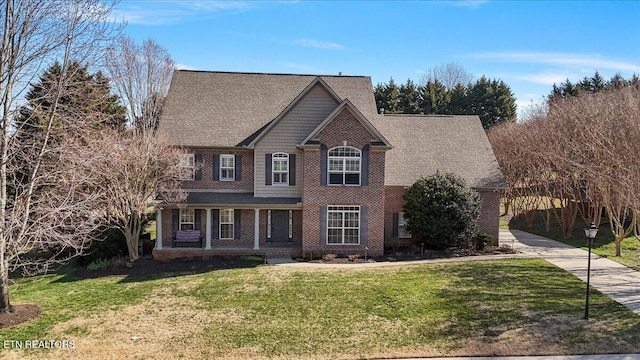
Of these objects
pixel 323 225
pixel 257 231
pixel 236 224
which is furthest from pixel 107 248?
pixel 323 225

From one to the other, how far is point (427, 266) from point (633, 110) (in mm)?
10604

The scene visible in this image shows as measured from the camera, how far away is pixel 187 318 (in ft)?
46.2

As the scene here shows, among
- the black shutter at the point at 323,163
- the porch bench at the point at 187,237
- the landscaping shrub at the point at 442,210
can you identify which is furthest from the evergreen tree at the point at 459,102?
the porch bench at the point at 187,237

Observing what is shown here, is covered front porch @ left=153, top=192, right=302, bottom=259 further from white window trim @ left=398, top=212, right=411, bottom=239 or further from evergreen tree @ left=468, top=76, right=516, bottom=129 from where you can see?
evergreen tree @ left=468, top=76, right=516, bottom=129

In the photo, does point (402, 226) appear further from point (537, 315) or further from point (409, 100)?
point (409, 100)

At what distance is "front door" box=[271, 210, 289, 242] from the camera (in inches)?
915

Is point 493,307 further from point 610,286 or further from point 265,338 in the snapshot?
point 265,338

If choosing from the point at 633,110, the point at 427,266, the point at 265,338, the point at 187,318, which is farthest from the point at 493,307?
the point at 633,110

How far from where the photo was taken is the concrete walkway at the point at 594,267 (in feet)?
52.3

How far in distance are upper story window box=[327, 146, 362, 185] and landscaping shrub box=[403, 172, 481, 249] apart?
3.12m

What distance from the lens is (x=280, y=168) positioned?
23.1 meters

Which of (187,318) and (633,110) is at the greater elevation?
(633,110)

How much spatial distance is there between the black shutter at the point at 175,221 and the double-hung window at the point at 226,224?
211 centimetres

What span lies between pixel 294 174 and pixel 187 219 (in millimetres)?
5790
